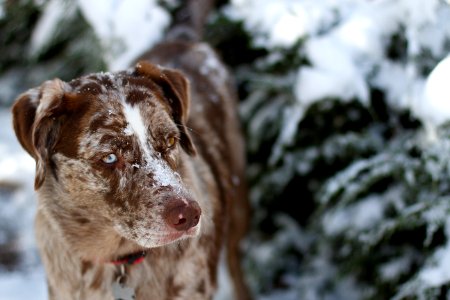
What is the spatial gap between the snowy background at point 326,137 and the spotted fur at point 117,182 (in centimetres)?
90

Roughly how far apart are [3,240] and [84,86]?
248 cm

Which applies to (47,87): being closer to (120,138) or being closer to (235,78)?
(120,138)

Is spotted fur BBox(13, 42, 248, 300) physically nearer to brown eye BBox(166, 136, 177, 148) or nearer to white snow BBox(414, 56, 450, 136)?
brown eye BBox(166, 136, 177, 148)

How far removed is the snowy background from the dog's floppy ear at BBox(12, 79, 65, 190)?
158 centimetres

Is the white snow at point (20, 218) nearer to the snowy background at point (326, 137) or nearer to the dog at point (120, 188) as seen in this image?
the snowy background at point (326, 137)

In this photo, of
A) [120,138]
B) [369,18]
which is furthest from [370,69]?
[120,138]

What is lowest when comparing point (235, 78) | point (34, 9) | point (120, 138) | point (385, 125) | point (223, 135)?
point (120, 138)

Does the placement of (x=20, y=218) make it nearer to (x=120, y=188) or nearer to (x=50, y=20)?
(x=50, y=20)

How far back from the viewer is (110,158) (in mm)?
2305

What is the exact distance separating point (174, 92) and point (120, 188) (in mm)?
632

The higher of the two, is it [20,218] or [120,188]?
[20,218]

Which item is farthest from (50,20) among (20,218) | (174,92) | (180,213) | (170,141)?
(180,213)

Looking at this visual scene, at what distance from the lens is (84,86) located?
247 cm

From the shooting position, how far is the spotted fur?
89.7 inches
